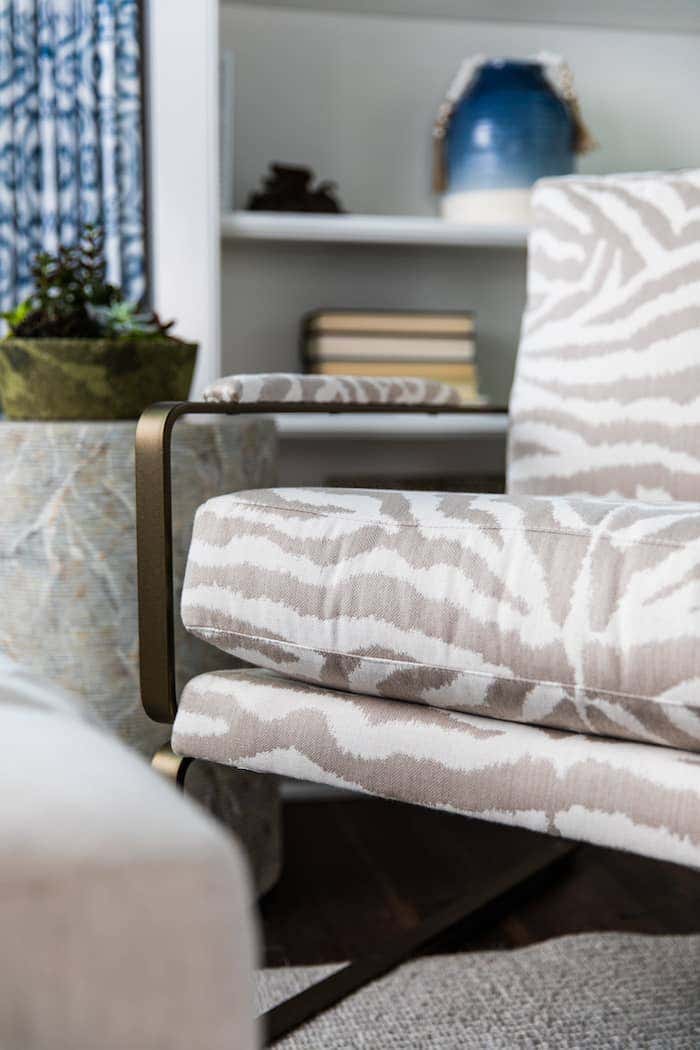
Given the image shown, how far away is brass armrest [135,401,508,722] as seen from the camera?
36.0 inches

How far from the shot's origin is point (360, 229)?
1.67 m

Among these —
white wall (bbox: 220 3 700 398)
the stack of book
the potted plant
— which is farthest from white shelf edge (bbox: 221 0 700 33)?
the potted plant

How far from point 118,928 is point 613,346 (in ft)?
3.45

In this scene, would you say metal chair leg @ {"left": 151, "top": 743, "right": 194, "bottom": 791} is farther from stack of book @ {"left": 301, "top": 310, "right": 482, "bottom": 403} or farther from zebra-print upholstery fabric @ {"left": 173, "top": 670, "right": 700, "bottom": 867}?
stack of book @ {"left": 301, "top": 310, "right": 482, "bottom": 403}

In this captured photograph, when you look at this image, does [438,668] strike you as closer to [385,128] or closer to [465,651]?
[465,651]

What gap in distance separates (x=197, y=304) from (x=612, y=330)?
0.63m

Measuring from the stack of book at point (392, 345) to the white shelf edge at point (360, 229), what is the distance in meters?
0.12

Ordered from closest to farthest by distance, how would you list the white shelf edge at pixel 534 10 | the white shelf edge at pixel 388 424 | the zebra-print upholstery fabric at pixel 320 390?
the zebra-print upholstery fabric at pixel 320 390 < the white shelf edge at pixel 388 424 < the white shelf edge at pixel 534 10

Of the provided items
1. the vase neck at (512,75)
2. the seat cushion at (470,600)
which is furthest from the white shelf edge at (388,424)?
the seat cushion at (470,600)

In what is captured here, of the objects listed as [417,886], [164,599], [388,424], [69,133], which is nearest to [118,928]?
[164,599]

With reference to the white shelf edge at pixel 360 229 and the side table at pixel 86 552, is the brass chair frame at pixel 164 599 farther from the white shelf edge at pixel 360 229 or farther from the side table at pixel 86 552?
the white shelf edge at pixel 360 229

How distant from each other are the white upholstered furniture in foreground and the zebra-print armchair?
437 mm

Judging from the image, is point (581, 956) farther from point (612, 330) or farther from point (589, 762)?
point (612, 330)

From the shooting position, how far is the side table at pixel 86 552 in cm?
119
